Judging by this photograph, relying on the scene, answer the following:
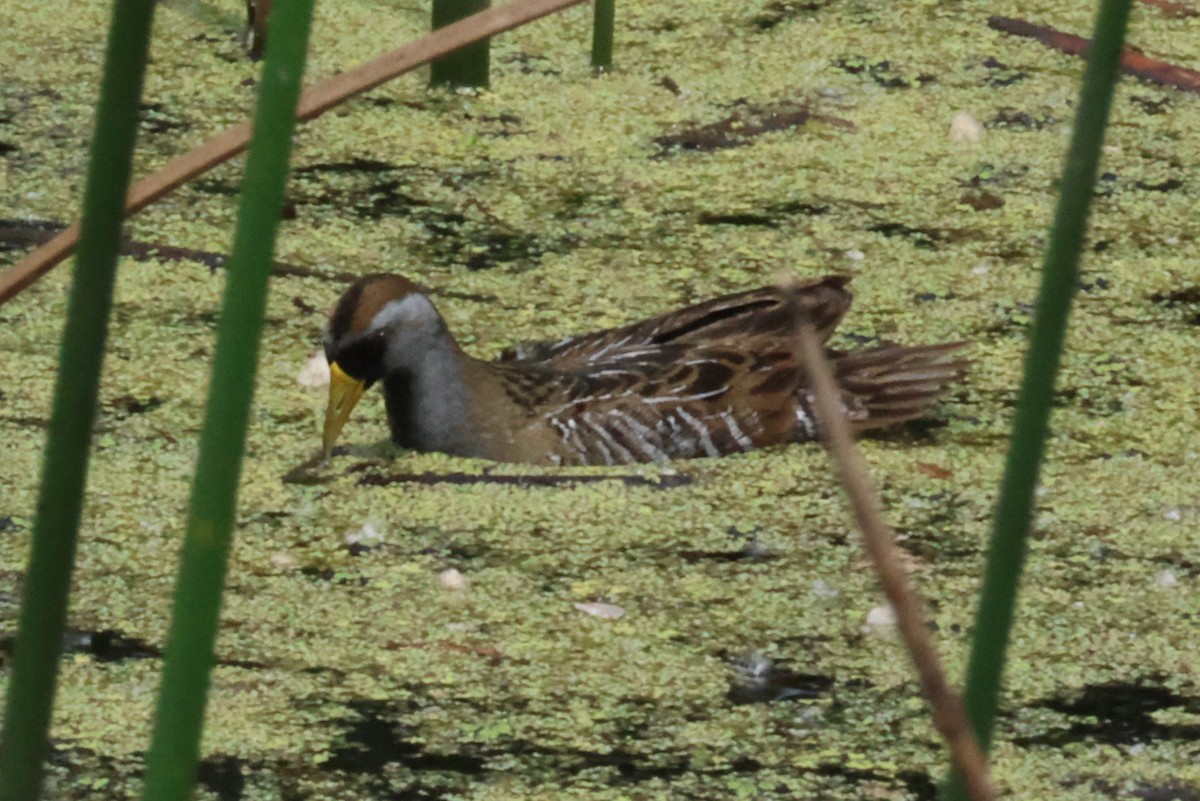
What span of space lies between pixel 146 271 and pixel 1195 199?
2079mm

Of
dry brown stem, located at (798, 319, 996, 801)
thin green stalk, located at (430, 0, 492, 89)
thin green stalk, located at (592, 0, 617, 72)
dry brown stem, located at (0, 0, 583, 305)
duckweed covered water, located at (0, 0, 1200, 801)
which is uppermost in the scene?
thin green stalk, located at (592, 0, 617, 72)

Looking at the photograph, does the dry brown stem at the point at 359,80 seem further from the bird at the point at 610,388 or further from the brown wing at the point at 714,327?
the brown wing at the point at 714,327

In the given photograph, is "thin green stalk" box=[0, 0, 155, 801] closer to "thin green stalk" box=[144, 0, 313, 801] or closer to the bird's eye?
"thin green stalk" box=[144, 0, 313, 801]

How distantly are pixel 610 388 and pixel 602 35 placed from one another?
1.62 m

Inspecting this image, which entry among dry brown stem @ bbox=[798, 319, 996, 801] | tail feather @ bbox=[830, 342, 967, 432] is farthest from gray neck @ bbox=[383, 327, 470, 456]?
dry brown stem @ bbox=[798, 319, 996, 801]

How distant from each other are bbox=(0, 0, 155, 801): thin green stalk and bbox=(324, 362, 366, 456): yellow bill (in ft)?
7.47

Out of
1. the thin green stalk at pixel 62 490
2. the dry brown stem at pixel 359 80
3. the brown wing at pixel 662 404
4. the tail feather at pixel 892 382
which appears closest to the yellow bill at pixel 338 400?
the brown wing at pixel 662 404

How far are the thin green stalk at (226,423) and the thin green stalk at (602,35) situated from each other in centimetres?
393

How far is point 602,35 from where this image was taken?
468 cm

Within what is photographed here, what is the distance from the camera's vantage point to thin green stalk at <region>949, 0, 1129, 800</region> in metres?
0.72

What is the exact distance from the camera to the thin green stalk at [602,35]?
4.60 meters

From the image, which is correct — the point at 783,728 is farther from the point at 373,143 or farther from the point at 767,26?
the point at 767,26

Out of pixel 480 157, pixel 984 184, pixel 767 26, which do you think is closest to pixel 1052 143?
pixel 984 184

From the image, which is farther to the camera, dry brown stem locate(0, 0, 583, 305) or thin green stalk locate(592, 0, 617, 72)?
thin green stalk locate(592, 0, 617, 72)
